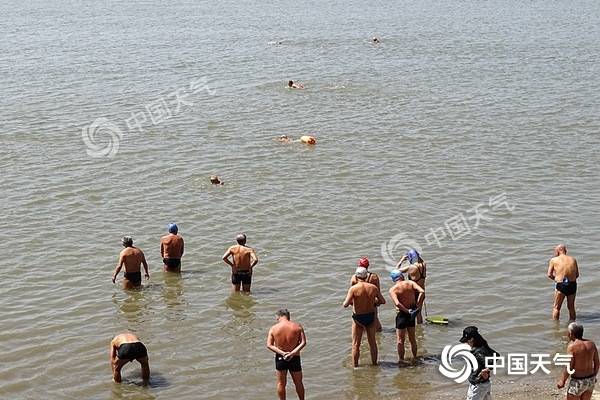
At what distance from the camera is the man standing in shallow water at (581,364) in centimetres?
1197

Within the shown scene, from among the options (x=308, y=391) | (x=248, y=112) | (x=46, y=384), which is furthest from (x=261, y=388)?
(x=248, y=112)

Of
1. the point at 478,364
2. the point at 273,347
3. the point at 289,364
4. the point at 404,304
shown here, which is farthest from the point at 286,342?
the point at 478,364

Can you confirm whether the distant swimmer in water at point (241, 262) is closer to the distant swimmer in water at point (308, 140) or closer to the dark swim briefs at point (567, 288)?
the dark swim briefs at point (567, 288)

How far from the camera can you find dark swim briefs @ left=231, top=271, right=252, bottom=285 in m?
18.4

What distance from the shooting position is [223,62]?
1913 inches

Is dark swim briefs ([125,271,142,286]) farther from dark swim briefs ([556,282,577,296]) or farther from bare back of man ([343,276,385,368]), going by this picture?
dark swim briefs ([556,282,577,296])

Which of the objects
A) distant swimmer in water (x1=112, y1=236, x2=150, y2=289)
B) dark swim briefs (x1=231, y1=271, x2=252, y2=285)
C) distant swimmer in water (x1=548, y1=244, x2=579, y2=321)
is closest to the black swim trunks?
distant swimmer in water (x1=548, y1=244, x2=579, y2=321)

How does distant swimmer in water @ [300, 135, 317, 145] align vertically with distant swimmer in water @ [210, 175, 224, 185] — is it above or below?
above

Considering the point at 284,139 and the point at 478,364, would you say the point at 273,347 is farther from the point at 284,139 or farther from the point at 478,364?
the point at 284,139

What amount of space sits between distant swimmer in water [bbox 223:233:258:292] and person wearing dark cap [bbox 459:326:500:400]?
24.1 feet

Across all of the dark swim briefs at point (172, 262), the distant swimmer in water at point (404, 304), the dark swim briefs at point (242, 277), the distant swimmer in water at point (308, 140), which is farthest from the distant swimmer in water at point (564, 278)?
the distant swimmer in water at point (308, 140)

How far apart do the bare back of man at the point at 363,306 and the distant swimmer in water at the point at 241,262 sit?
4.01 metres

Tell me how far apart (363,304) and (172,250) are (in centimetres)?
627

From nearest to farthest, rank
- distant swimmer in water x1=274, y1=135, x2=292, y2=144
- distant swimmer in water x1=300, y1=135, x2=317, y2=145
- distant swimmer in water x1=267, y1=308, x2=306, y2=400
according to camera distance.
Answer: distant swimmer in water x1=267, y1=308, x2=306, y2=400
distant swimmer in water x1=300, y1=135, x2=317, y2=145
distant swimmer in water x1=274, y1=135, x2=292, y2=144
